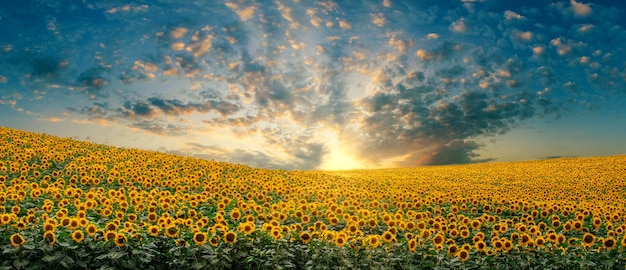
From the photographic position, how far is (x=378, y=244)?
1073 centimetres

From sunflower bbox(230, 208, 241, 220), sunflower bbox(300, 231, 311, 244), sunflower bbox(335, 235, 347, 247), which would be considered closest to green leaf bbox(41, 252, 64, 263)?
sunflower bbox(230, 208, 241, 220)

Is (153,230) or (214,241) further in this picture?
(153,230)

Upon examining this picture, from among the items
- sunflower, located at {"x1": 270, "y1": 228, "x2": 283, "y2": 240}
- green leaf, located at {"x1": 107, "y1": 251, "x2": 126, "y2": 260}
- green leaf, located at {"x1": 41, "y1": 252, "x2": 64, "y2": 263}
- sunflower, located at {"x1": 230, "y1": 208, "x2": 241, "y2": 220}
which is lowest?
green leaf, located at {"x1": 41, "y1": 252, "x2": 64, "y2": 263}

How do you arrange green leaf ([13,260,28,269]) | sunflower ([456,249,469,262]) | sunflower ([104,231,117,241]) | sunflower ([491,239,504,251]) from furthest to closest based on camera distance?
sunflower ([491,239,504,251]), sunflower ([456,249,469,262]), sunflower ([104,231,117,241]), green leaf ([13,260,28,269])

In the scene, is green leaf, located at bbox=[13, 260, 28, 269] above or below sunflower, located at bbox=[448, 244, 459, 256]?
below

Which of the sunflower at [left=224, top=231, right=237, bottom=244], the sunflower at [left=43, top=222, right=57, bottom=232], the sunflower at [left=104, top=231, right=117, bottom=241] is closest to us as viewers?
the sunflower at [left=104, top=231, right=117, bottom=241]

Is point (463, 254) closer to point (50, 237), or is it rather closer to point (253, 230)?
point (253, 230)

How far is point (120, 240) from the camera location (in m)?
9.41

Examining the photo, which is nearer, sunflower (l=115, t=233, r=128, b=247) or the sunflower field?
sunflower (l=115, t=233, r=128, b=247)

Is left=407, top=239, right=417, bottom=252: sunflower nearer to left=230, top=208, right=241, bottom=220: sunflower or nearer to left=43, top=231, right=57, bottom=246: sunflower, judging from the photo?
left=230, top=208, right=241, bottom=220: sunflower

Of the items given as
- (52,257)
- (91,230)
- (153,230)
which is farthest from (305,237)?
(52,257)

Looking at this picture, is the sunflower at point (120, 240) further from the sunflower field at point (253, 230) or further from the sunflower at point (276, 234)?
the sunflower at point (276, 234)

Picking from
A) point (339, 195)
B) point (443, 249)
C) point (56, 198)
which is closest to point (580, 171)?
point (339, 195)

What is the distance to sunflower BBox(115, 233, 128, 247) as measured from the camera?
9.29 meters
